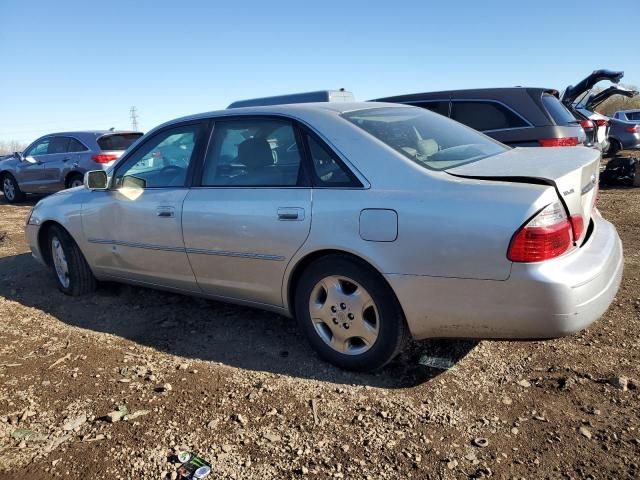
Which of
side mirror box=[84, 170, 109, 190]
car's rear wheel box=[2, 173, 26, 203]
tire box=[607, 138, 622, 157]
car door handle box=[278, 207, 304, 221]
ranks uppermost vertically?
side mirror box=[84, 170, 109, 190]

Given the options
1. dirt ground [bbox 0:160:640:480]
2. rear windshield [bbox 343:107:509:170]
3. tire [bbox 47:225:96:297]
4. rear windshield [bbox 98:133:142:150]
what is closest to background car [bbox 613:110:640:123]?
rear windshield [bbox 98:133:142:150]

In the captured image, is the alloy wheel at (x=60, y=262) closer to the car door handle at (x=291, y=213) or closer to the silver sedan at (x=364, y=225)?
the silver sedan at (x=364, y=225)

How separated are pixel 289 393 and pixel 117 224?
6.87ft

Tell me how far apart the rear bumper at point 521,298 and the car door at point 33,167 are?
10750 millimetres

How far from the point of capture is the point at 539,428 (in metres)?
2.52

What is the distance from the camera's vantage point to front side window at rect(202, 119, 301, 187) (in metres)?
3.30

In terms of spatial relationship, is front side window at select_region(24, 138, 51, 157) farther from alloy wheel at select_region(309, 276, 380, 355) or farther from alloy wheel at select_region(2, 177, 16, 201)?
alloy wheel at select_region(309, 276, 380, 355)

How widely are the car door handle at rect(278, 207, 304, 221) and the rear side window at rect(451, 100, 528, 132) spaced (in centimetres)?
465

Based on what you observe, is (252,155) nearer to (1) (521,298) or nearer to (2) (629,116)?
(1) (521,298)

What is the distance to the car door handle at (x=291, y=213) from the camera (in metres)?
3.08

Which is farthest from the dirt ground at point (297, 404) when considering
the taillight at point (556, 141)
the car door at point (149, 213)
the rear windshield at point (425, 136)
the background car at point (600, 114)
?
the background car at point (600, 114)

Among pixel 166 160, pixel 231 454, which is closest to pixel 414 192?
pixel 231 454

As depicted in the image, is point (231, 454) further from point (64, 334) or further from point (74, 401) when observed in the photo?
point (64, 334)

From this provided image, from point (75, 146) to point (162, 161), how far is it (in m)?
7.75
